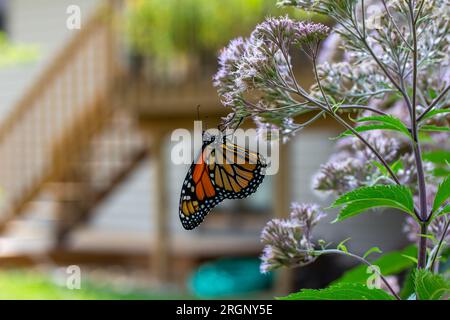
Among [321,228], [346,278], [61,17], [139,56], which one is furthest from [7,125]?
[346,278]

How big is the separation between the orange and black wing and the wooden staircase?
8.03 metres

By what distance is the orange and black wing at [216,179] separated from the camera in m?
1.33

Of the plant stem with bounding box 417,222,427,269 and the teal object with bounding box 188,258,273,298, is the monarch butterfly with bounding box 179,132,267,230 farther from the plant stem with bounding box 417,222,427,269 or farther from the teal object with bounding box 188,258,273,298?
the teal object with bounding box 188,258,273,298

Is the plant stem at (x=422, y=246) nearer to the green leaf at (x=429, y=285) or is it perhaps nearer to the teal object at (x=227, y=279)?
the green leaf at (x=429, y=285)

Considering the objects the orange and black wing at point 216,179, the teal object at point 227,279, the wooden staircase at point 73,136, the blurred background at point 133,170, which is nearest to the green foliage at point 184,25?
the blurred background at point 133,170

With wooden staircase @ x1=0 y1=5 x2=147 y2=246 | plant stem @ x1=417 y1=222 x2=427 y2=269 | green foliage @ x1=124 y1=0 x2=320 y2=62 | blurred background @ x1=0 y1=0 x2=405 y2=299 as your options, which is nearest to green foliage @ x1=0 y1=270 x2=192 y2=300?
blurred background @ x1=0 y1=0 x2=405 y2=299

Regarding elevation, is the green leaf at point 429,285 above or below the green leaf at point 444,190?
below

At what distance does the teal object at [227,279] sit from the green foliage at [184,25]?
2847 millimetres

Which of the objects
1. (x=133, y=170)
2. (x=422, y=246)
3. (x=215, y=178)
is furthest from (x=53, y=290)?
(x=422, y=246)

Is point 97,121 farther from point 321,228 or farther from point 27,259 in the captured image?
point 321,228

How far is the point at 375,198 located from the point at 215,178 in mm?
370

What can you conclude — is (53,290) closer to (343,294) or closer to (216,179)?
(216,179)

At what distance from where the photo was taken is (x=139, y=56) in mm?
9266
